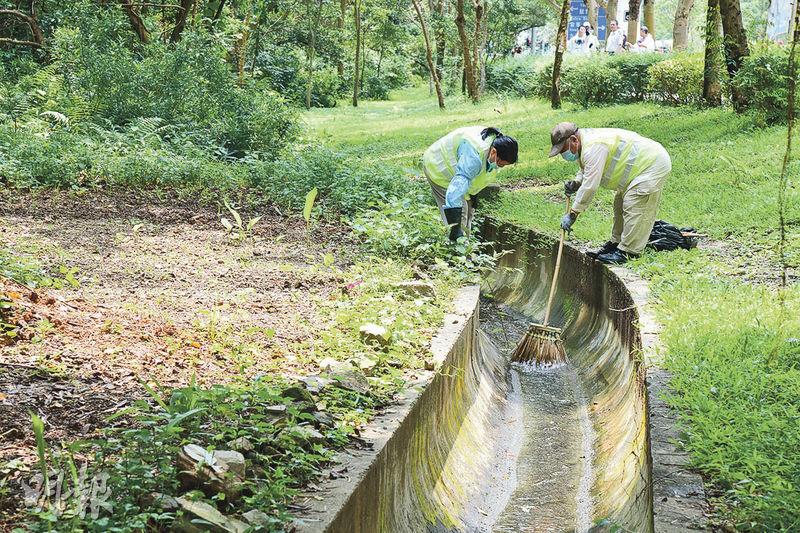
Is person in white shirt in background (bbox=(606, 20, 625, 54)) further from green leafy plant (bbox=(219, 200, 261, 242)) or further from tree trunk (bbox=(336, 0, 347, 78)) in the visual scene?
green leafy plant (bbox=(219, 200, 261, 242))

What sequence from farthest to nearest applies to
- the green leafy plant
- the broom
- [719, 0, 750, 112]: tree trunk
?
[719, 0, 750, 112]: tree trunk, the green leafy plant, the broom

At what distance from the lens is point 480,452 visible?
646cm

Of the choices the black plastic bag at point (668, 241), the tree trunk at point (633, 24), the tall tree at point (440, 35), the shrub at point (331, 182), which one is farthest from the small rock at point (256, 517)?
the tall tree at point (440, 35)

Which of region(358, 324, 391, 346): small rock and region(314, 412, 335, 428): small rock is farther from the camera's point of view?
region(358, 324, 391, 346): small rock

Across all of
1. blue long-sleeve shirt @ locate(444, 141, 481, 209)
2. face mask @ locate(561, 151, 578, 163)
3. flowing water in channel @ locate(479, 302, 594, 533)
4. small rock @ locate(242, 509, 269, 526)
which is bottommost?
flowing water in channel @ locate(479, 302, 594, 533)

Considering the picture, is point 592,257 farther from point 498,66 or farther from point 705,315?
point 498,66

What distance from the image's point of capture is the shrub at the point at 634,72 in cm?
2264

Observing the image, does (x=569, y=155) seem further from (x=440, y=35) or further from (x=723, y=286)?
(x=440, y=35)

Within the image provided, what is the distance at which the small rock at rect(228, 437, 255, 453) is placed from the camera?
3688 millimetres

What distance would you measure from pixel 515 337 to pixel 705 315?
131 inches

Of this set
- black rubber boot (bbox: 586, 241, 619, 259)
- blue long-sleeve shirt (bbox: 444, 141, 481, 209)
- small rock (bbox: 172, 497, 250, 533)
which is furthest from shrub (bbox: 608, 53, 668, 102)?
small rock (bbox: 172, 497, 250, 533)

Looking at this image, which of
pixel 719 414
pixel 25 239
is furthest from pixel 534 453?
pixel 25 239

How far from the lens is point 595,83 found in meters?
23.6

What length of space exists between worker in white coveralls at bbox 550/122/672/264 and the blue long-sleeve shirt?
778 millimetres
